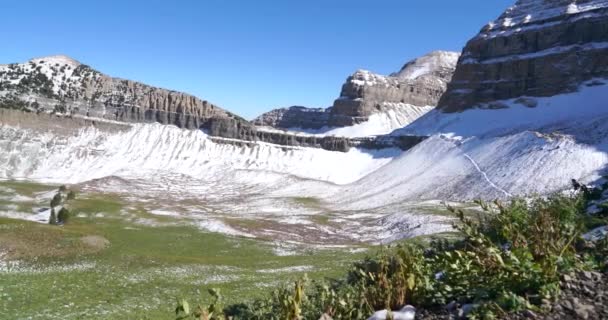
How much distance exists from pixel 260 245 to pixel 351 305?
44492 mm

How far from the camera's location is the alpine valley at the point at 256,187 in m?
31.9

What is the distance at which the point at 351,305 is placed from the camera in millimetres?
9734

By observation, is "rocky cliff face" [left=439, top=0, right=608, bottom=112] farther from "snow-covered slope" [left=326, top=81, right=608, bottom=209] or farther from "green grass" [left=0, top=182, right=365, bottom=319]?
"green grass" [left=0, top=182, right=365, bottom=319]

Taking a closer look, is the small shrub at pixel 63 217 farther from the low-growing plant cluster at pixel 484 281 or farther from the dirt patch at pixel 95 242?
the low-growing plant cluster at pixel 484 281

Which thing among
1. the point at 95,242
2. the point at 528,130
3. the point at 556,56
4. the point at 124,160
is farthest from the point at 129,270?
the point at 556,56

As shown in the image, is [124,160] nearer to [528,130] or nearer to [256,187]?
[256,187]

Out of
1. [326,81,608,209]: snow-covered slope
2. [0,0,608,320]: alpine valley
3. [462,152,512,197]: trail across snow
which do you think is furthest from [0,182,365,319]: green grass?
[326,81,608,209]: snow-covered slope

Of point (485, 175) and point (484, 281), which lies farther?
point (485, 175)

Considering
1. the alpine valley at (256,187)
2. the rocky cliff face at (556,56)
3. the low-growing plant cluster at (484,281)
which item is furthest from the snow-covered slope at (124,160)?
the low-growing plant cluster at (484,281)

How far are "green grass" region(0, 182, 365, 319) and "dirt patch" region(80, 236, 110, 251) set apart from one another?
1.22 feet

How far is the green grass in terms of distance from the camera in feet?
75.1

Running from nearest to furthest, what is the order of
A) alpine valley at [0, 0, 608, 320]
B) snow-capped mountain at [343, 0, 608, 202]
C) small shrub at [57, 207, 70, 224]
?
alpine valley at [0, 0, 608, 320], small shrub at [57, 207, 70, 224], snow-capped mountain at [343, 0, 608, 202]

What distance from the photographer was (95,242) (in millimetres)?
41656

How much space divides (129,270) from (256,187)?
129945 millimetres
